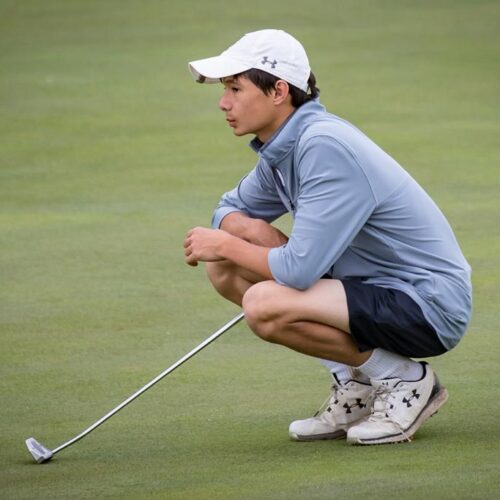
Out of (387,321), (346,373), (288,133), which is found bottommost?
(346,373)

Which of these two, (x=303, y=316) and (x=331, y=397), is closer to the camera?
(x=303, y=316)

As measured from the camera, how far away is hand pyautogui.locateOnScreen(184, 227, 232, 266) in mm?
4121

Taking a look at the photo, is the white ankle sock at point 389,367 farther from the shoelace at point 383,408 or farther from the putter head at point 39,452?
the putter head at point 39,452

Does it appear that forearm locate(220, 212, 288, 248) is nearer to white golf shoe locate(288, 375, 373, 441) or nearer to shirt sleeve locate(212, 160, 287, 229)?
shirt sleeve locate(212, 160, 287, 229)

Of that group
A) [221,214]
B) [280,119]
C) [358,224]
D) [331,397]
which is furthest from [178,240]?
[358,224]

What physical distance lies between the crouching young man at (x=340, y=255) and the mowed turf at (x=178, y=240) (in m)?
0.20

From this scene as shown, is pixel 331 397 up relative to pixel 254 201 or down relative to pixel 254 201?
down

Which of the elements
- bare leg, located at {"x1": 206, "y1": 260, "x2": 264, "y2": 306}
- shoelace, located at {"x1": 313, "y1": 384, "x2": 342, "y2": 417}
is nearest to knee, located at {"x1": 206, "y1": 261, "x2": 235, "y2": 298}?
bare leg, located at {"x1": 206, "y1": 260, "x2": 264, "y2": 306}

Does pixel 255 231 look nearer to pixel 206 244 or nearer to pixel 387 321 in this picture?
pixel 206 244

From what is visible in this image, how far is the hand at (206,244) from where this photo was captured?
412 cm

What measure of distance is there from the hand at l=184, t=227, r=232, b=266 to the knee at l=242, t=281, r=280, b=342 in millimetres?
152

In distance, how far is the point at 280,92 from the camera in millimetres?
4113

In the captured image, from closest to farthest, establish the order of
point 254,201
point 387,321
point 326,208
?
point 326,208 < point 387,321 < point 254,201

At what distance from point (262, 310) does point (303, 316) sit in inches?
4.3
